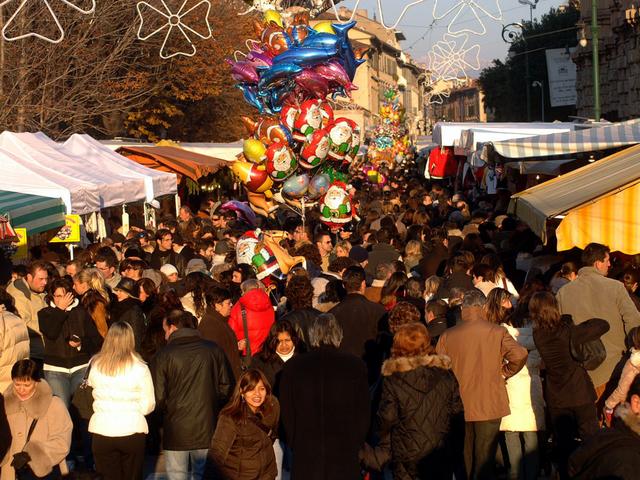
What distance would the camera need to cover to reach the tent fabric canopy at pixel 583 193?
31.4ft

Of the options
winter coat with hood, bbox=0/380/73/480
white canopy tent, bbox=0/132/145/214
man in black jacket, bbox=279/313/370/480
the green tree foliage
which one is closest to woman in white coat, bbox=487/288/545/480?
man in black jacket, bbox=279/313/370/480

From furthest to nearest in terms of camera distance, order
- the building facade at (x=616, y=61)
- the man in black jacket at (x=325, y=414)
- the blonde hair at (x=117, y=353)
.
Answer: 1. the building facade at (x=616, y=61)
2. the blonde hair at (x=117, y=353)
3. the man in black jacket at (x=325, y=414)

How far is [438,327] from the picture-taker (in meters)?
9.10

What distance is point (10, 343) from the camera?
8531mm

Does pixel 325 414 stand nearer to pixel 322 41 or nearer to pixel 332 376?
pixel 332 376

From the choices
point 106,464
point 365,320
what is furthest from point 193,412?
point 365,320

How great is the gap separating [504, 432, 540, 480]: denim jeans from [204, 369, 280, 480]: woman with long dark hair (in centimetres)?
215

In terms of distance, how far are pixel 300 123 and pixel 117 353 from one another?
1013 centimetres

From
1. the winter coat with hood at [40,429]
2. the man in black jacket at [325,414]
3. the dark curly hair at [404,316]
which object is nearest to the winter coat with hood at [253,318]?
the dark curly hair at [404,316]

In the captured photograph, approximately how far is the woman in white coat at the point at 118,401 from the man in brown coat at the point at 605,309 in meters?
3.04

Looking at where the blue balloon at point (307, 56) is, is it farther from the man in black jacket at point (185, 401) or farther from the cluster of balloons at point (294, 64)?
the man in black jacket at point (185, 401)

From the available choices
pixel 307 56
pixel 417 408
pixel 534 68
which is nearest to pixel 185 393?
pixel 417 408

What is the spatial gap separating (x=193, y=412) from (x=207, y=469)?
0.83m

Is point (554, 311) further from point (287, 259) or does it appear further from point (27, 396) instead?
point (287, 259)
